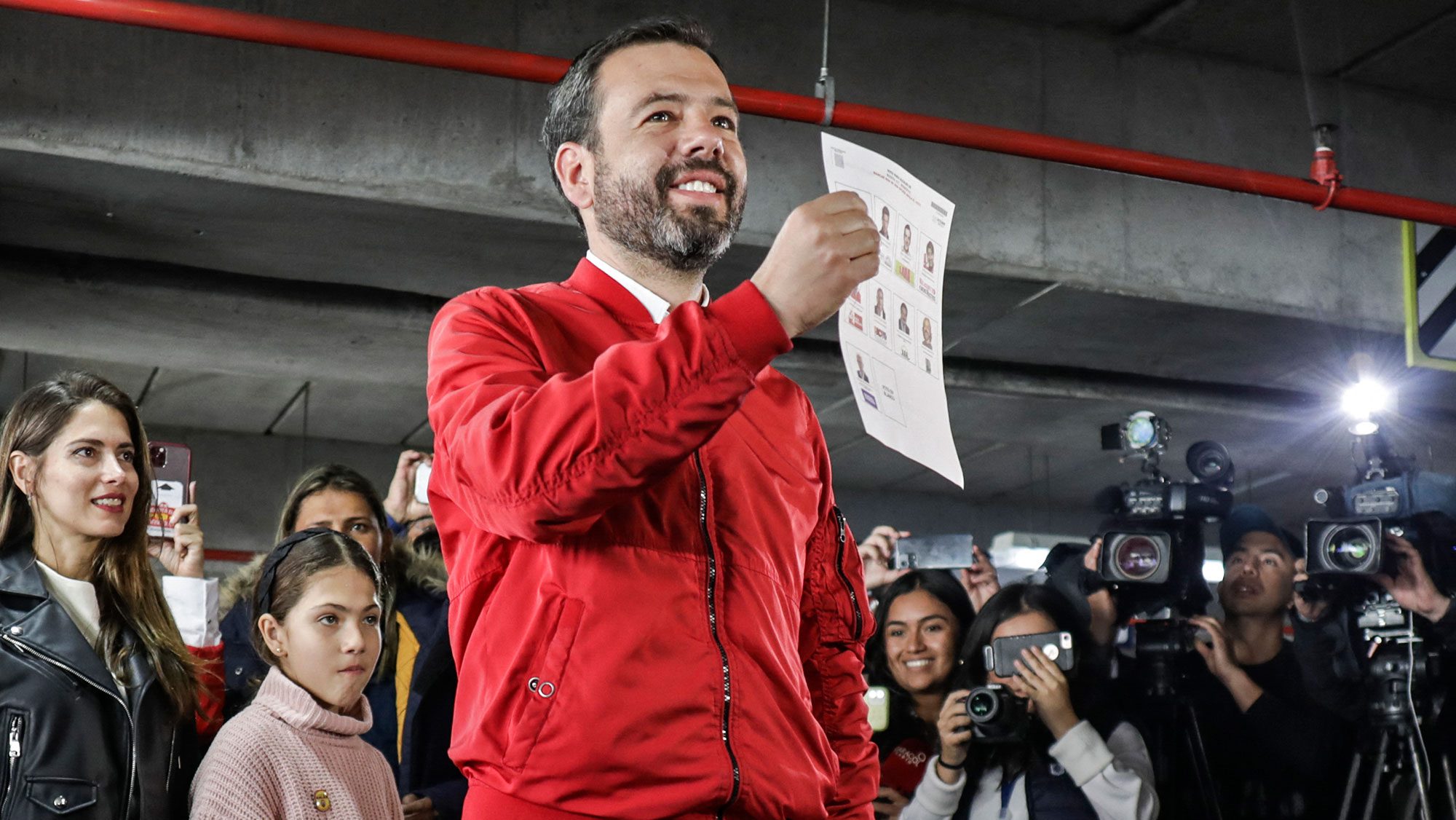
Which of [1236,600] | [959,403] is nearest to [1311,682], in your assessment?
[1236,600]

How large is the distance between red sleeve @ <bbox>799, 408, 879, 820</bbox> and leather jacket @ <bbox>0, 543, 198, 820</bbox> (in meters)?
1.11

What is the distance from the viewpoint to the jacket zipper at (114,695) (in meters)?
2.01

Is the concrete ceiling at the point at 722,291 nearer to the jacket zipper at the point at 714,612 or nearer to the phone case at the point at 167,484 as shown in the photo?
the phone case at the point at 167,484

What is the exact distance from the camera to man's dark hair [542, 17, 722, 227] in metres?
1.30

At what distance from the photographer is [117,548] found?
2.21 m

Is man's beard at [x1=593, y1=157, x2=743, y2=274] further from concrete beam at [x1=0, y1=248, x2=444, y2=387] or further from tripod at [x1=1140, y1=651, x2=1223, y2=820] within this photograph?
concrete beam at [x1=0, y1=248, x2=444, y2=387]

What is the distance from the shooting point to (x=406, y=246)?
426 cm

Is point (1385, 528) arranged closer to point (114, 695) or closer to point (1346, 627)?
point (1346, 627)

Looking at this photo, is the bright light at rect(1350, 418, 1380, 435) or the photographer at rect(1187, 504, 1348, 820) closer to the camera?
the photographer at rect(1187, 504, 1348, 820)

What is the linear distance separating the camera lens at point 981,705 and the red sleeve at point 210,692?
168 cm

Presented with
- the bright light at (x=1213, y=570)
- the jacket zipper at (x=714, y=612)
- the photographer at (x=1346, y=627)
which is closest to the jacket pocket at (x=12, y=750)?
the jacket zipper at (x=714, y=612)

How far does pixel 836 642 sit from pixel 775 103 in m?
2.12

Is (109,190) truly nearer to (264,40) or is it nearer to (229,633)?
(264,40)

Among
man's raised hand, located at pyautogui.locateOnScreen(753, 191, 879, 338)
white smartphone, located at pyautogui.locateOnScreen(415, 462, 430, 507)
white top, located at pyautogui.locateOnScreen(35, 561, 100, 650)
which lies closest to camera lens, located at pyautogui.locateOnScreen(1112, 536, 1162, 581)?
white smartphone, located at pyautogui.locateOnScreen(415, 462, 430, 507)
